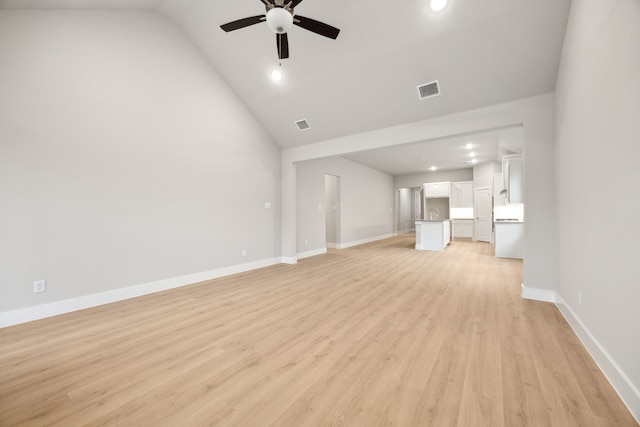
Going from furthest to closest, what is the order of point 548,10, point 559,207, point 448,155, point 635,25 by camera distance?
point 448,155
point 559,207
point 548,10
point 635,25

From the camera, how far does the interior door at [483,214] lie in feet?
30.3

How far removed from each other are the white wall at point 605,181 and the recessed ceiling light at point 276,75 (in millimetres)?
3664

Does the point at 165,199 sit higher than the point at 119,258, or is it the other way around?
the point at 165,199

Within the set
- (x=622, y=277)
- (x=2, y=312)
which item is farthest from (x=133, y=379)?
(x=622, y=277)

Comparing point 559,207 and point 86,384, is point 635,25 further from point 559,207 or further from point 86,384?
point 86,384

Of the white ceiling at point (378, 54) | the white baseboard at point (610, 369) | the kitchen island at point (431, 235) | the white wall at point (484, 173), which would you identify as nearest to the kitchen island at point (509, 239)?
the kitchen island at point (431, 235)

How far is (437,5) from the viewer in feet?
9.45

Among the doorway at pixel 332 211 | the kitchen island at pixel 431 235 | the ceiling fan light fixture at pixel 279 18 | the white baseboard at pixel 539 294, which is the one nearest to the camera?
the ceiling fan light fixture at pixel 279 18

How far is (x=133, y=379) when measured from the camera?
180cm

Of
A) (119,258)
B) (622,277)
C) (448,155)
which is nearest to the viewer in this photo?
(622,277)

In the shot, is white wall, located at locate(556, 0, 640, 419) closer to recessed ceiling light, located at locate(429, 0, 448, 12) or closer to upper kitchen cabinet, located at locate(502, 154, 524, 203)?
recessed ceiling light, located at locate(429, 0, 448, 12)

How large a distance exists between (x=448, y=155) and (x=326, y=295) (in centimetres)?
692

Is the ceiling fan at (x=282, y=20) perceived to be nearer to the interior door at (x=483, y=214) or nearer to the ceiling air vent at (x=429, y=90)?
the ceiling air vent at (x=429, y=90)

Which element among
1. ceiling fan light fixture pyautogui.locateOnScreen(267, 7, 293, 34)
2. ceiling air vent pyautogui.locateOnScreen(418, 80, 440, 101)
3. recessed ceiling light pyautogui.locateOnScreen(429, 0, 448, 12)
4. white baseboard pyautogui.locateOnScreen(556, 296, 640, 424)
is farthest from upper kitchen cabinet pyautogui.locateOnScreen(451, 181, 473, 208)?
ceiling fan light fixture pyautogui.locateOnScreen(267, 7, 293, 34)
